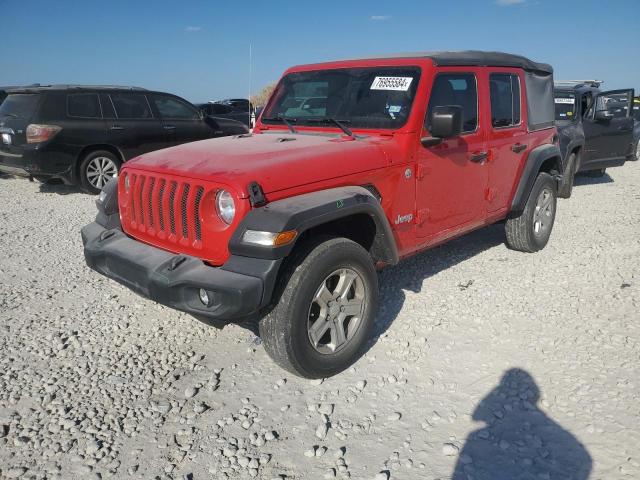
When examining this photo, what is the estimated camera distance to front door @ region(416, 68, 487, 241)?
3855 millimetres

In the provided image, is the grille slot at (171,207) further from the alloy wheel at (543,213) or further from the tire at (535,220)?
the alloy wheel at (543,213)

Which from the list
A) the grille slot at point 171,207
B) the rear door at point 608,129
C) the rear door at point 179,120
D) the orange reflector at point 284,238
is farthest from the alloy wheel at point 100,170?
the rear door at point 608,129

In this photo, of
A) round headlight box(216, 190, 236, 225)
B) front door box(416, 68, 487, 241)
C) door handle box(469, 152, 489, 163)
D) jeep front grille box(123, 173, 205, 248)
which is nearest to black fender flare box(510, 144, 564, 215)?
front door box(416, 68, 487, 241)

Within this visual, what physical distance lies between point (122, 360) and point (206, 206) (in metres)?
1.31

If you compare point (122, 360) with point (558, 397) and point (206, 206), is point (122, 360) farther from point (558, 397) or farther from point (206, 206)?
point (558, 397)

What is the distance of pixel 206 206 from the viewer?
2949mm

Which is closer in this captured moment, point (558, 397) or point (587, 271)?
point (558, 397)

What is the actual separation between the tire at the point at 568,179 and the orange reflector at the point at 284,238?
6701mm

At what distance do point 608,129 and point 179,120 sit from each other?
7.75m

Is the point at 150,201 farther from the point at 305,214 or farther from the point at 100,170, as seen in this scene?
the point at 100,170

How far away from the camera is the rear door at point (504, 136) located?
4535 millimetres

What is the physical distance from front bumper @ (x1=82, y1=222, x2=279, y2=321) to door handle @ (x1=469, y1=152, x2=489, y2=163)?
2306 millimetres

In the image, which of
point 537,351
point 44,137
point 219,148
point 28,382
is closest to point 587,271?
point 537,351

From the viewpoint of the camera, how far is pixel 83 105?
8258mm
